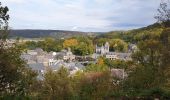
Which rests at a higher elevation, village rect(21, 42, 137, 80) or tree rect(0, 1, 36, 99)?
tree rect(0, 1, 36, 99)

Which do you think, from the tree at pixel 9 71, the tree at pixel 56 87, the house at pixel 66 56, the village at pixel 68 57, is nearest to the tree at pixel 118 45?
the village at pixel 68 57

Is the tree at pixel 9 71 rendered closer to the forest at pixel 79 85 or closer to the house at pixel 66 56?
the forest at pixel 79 85

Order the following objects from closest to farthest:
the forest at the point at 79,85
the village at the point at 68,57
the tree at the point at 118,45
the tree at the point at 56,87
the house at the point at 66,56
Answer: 1. the forest at the point at 79,85
2. the tree at the point at 56,87
3. the village at the point at 68,57
4. the house at the point at 66,56
5. the tree at the point at 118,45

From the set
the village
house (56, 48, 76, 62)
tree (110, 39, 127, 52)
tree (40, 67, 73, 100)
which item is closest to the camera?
tree (40, 67, 73, 100)

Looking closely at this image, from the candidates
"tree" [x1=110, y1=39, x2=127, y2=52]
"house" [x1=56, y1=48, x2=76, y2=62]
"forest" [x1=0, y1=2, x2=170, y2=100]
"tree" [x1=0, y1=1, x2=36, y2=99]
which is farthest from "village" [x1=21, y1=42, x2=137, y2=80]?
"tree" [x1=0, y1=1, x2=36, y2=99]

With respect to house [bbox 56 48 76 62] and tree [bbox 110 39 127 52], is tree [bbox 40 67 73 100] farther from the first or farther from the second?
tree [bbox 110 39 127 52]

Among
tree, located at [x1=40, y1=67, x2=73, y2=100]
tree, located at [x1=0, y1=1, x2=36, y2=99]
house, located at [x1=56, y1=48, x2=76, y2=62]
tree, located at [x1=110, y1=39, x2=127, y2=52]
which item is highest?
tree, located at [x1=0, y1=1, x2=36, y2=99]

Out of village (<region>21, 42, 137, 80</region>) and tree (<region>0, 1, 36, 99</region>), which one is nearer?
tree (<region>0, 1, 36, 99</region>)

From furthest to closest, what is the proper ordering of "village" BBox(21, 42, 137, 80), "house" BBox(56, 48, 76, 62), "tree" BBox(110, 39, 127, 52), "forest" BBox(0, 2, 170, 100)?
"tree" BBox(110, 39, 127, 52)
"house" BBox(56, 48, 76, 62)
"village" BBox(21, 42, 137, 80)
"forest" BBox(0, 2, 170, 100)

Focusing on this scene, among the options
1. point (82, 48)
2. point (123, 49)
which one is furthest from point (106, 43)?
point (82, 48)

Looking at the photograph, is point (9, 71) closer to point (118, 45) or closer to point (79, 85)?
point (79, 85)

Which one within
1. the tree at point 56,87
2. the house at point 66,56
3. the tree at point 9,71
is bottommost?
the house at point 66,56
